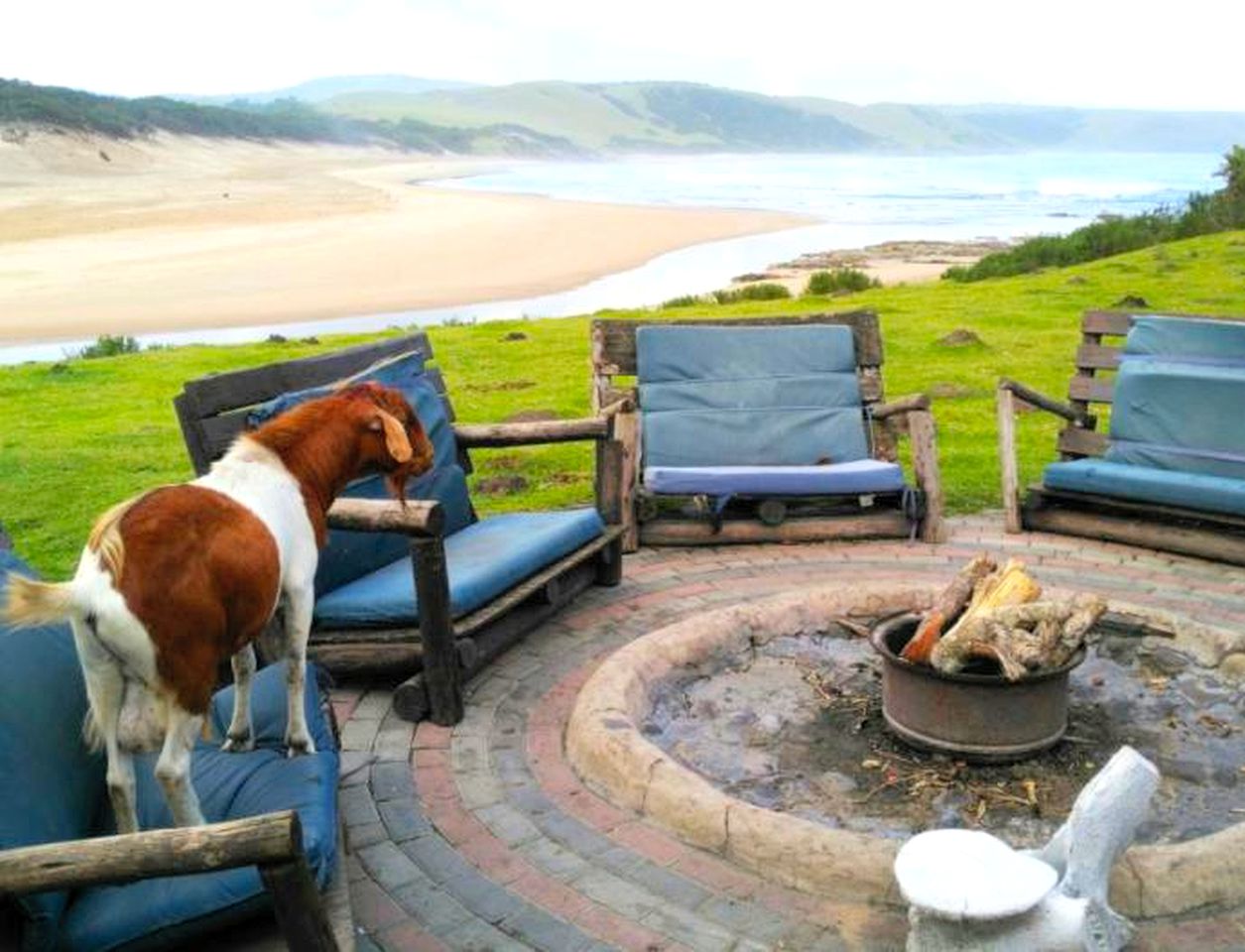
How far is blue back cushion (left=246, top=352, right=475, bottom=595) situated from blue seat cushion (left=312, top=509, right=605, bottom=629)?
0.22 feet

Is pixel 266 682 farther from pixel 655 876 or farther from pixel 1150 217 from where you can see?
pixel 1150 217

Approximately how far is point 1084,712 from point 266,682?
3010 mm

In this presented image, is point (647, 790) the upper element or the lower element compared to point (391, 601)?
lower

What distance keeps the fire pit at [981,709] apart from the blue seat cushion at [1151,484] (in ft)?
9.17

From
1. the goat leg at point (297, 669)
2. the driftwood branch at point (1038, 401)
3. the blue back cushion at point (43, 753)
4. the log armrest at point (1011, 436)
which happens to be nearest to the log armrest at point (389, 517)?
the goat leg at point (297, 669)

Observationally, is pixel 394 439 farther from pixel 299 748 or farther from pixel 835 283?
pixel 835 283

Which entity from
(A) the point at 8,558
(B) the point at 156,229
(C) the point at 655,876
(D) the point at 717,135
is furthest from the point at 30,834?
(D) the point at 717,135

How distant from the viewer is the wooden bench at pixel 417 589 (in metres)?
4.38

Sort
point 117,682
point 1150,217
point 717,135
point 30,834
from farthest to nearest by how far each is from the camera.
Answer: point 717,135 → point 1150,217 → point 117,682 → point 30,834

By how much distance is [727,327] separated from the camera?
7434mm

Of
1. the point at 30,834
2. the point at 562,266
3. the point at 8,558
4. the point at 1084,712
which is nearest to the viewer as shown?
the point at 30,834

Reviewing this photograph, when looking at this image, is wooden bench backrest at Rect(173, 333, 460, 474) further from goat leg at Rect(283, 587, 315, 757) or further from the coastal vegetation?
the coastal vegetation

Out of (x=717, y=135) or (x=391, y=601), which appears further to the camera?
(x=717, y=135)

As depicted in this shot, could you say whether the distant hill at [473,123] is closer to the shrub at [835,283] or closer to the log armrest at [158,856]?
the shrub at [835,283]
